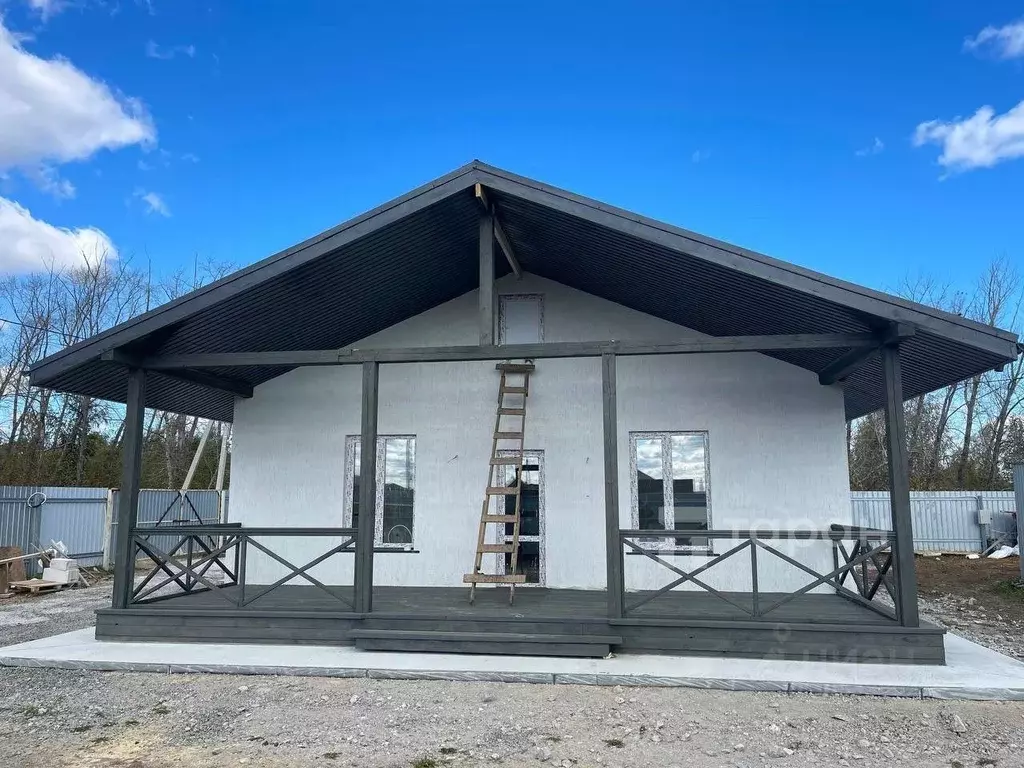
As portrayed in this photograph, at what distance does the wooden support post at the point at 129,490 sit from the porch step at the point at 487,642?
2.34 m

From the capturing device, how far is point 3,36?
54.9ft

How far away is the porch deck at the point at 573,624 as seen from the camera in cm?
607

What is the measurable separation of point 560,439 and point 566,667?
324 centimetres

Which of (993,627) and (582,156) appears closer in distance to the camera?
(993,627)

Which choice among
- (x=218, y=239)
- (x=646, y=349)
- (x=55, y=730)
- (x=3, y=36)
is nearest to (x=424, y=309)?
(x=646, y=349)

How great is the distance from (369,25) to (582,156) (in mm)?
6746

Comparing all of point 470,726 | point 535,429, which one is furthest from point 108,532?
point 470,726

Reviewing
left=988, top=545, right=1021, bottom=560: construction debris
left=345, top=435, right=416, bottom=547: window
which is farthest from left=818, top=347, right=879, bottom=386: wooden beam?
left=988, top=545, right=1021, bottom=560: construction debris

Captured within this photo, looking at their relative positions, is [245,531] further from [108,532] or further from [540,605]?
[108,532]

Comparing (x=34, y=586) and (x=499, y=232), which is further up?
(x=499, y=232)

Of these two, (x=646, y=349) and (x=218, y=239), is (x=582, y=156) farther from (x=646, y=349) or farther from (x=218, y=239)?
(x=218, y=239)

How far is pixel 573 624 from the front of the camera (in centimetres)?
640

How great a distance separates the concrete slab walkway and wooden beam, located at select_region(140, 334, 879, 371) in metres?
2.56

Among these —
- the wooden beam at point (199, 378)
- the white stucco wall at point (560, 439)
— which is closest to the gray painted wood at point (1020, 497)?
the white stucco wall at point (560, 439)
